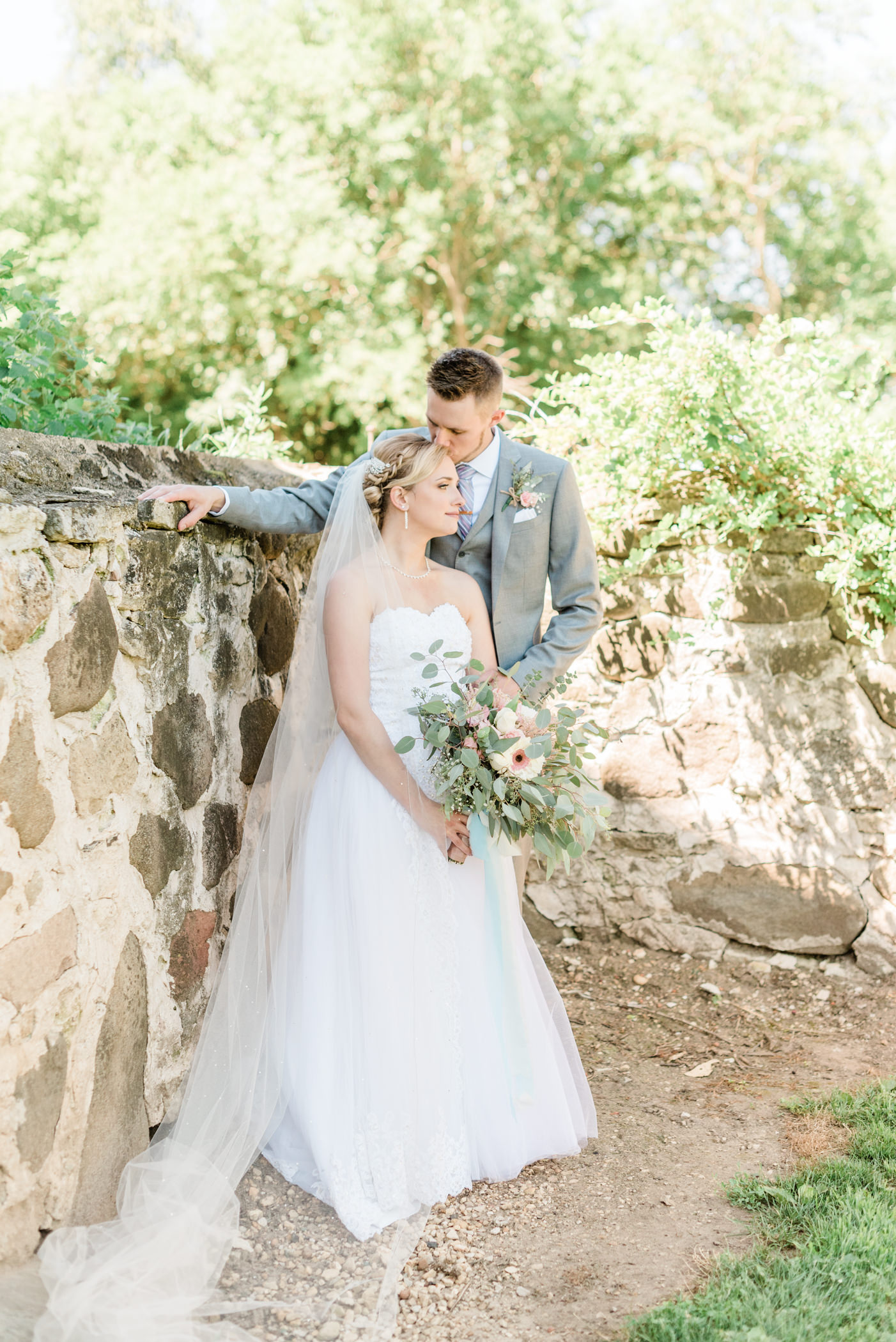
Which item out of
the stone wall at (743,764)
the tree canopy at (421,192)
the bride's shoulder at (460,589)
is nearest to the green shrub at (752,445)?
the stone wall at (743,764)

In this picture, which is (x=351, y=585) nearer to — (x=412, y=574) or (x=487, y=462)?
(x=412, y=574)

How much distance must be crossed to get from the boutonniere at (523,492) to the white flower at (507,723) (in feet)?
2.66

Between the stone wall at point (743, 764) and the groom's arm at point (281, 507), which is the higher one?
the groom's arm at point (281, 507)

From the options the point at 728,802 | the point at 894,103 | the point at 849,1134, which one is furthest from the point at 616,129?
the point at 849,1134

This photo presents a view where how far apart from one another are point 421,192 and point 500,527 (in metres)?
7.83

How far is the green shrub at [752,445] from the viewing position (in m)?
3.48

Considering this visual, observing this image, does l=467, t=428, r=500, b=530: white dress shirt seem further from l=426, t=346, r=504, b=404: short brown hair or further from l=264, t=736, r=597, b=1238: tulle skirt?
l=264, t=736, r=597, b=1238: tulle skirt

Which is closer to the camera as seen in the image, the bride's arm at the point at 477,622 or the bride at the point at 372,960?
the bride at the point at 372,960

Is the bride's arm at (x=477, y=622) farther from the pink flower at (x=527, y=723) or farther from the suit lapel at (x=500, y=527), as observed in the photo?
the pink flower at (x=527, y=723)

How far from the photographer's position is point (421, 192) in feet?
31.3

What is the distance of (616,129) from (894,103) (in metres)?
2.94

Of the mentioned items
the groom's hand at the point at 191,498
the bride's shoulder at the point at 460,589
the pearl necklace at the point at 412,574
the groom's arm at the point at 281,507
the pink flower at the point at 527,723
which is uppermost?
the groom's hand at the point at 191,498

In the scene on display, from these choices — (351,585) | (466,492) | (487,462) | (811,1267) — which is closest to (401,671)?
(351,585)

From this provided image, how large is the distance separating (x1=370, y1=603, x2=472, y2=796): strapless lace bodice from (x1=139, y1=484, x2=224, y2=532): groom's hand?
52cm
